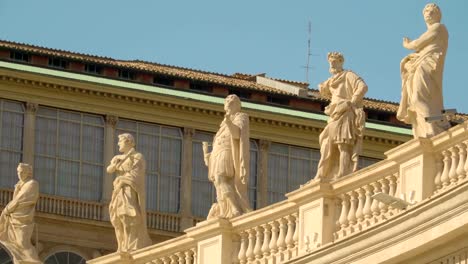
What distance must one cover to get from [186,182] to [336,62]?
24922 mm

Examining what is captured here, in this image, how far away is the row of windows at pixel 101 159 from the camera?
72.7 metres

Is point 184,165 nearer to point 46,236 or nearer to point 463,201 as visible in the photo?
point 46,236

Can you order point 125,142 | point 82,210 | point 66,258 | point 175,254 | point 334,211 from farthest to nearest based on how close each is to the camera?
point 82,210
point 66,258
point 125,142
point 175,254
point 334,211

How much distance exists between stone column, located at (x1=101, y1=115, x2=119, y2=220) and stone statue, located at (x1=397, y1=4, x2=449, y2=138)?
26.4 metres

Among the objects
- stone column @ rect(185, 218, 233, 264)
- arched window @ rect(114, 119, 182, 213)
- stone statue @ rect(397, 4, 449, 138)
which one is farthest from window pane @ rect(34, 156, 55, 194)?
stone statue @ rect(397, 4, 449, 138)

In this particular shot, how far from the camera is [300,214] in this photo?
4838 cm

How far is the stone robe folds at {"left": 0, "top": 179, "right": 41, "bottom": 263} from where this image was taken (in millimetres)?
56938

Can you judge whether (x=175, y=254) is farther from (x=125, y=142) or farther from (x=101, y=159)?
(x=101, y=159)

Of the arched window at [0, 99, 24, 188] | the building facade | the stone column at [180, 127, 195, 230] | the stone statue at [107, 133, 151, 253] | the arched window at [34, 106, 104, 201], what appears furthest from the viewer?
the stone column at [180, 127, 195, 230]

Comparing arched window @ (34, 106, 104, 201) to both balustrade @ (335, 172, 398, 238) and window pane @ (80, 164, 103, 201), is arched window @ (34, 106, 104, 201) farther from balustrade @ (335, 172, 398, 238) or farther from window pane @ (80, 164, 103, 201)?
balustrade @ (335, 172, 398, 238)

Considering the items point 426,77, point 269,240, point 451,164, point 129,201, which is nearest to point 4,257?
point 129,201

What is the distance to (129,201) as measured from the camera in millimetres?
53531

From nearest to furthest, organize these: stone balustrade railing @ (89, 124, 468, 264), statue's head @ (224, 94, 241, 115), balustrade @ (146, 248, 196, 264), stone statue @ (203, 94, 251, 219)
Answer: stone balustrade railing @ (89, 124, 468, 264), stone statue @ (203, 94, 251, 219), statue's head @ (224, 94, 241, 115), balustrade @ (146, 248, 196, 264)

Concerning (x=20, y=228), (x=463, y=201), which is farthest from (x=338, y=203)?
(x=20, y=228)
